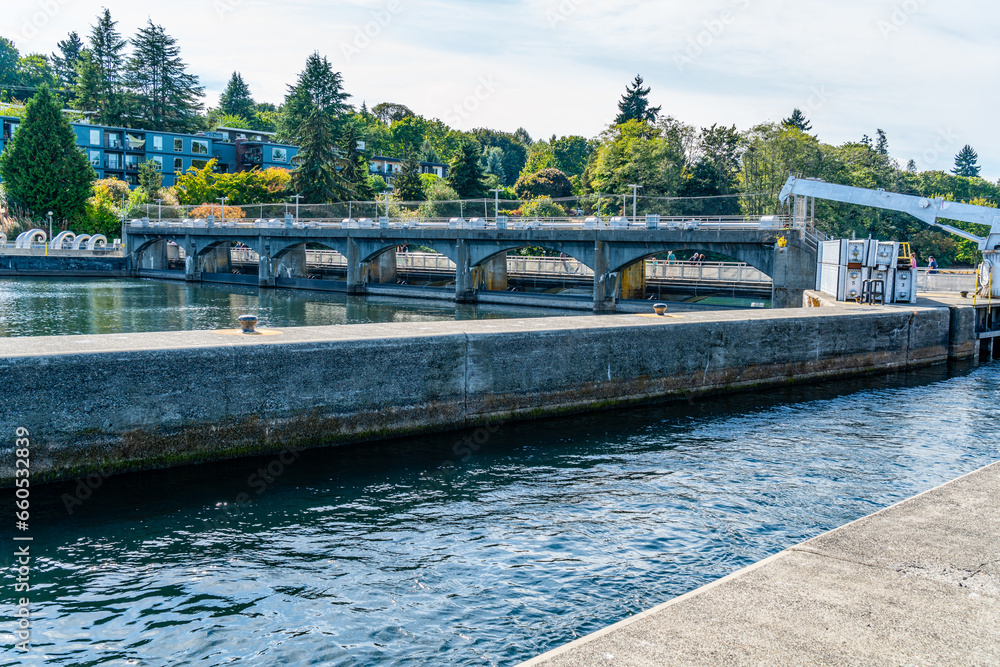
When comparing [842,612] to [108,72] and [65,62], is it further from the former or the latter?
[65,62]

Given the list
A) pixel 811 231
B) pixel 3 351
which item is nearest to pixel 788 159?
pixel 811 231

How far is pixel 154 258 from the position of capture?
99.6 m

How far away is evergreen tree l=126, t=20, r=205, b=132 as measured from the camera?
146250mm

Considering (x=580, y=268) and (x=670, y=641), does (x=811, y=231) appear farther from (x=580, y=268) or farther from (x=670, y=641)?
(x=670, y=641)

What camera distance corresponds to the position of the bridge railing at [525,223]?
50.9m

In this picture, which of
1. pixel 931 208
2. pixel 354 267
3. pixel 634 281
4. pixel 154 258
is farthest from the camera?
pixel 154 258

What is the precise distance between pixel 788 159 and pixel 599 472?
255ft

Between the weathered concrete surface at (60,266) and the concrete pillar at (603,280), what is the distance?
62.1 metres

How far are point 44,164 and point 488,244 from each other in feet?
226

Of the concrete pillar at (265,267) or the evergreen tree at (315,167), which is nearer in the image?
the concrete pillar at (265,267)

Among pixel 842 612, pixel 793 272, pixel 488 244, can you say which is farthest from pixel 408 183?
pixel 842 612

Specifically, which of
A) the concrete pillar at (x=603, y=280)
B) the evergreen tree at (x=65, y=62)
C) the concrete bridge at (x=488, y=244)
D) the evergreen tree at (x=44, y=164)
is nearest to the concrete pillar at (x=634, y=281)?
the concrete bridge at (x=488, y=244)

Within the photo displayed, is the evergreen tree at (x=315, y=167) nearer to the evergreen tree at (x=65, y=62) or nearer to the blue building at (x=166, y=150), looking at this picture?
the blue building at (x=166, y=150)

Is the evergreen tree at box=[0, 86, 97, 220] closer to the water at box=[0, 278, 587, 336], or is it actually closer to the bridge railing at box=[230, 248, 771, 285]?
the water at box=[0, 278, 587, 336]
